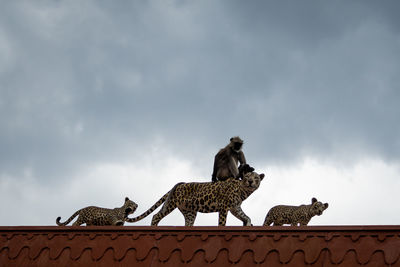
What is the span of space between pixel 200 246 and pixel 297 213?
4787mm

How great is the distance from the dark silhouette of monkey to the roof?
12.7 ft

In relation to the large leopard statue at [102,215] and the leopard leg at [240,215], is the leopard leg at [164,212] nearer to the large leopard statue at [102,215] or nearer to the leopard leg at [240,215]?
the large leopard statue at [102,215]

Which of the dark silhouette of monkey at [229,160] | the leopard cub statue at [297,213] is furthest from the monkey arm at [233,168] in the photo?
the leopard cub statue at [297,213]

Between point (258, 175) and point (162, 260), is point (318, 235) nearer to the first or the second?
point (162, 260)

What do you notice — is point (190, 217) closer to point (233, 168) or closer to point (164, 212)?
point (164, 212)

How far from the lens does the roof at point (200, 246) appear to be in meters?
6.34

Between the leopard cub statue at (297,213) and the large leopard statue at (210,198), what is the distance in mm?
1363

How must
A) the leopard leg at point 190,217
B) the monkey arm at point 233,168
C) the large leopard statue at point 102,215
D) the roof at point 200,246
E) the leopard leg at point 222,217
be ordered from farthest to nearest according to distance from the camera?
the large leopard statue at point 102,215, the monkey arm at point 233,168, the leopard leg at point 190,217, the leopard leg at point 222,217, the roof at point 200,246

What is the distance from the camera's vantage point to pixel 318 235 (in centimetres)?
662

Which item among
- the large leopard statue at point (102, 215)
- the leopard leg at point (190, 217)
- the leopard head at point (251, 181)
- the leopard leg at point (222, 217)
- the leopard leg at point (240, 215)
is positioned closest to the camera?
the leopard leg at point (222, 217)

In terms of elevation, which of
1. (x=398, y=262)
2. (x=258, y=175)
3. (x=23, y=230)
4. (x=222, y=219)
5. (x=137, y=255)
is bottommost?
(x=398, y=262)

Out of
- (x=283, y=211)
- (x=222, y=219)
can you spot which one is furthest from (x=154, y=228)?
(x=283, y=211)

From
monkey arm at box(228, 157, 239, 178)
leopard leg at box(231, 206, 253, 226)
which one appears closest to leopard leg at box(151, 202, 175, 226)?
leopard leg at box(231, 206, 253, 226)

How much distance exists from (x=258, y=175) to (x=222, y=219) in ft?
3.91
